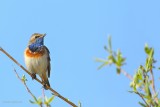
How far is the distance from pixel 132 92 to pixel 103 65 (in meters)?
0.73

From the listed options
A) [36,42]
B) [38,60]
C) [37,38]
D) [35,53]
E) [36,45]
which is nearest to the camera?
[38,60]

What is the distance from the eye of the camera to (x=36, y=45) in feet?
34.2

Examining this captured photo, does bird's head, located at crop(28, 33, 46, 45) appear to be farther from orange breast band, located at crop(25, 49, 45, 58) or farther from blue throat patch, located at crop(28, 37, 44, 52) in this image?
orange breast band, located at crop(25, 49, 45, 58)

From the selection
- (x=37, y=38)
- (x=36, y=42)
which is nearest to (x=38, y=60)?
(x=36, y=42)

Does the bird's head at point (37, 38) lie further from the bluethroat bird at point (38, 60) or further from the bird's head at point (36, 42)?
the bluethroat bird at point (38, 60)

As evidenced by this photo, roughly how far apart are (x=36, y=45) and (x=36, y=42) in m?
0.25

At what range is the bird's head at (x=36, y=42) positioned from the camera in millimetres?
10195

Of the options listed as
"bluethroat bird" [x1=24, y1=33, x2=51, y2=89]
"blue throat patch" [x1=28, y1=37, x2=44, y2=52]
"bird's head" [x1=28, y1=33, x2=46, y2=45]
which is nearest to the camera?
"bluethroat bird" [x1=24, y1=33, x2=51, y2=89]

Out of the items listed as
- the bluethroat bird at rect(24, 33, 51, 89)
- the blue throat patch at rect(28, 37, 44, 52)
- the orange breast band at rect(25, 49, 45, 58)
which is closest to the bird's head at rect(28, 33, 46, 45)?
the blue throat patch at rect(28, 37, 44, 52)

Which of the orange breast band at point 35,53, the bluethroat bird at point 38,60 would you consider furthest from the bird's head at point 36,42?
the orange breast band at point 35,53

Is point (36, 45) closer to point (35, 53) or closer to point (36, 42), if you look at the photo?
point (36, 42)

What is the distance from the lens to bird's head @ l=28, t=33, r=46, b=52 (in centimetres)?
1020

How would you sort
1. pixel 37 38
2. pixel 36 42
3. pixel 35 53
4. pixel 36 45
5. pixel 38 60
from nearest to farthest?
pixel 38 60 < pixel 35 53 < pixel 36 45 < pixel 36 42 < pixel 37 38

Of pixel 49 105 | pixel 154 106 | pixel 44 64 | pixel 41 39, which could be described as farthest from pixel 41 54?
pixel 154 106
